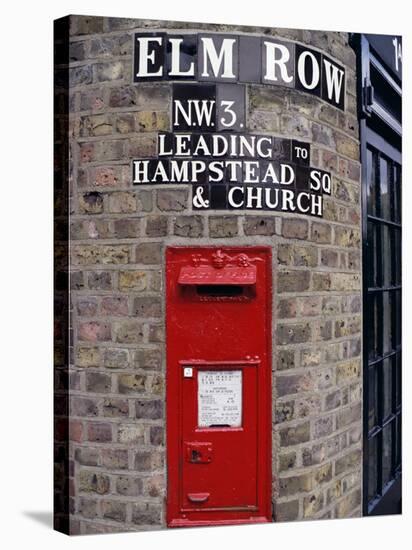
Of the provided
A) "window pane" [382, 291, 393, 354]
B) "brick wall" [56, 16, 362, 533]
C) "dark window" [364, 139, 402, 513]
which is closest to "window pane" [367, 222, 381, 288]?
"dark window" [364, 139, 402, 513]

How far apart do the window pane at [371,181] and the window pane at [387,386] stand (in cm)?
78

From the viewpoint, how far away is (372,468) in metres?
4.88

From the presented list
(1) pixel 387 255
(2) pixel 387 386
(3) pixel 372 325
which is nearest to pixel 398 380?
(2) pixel 387 386

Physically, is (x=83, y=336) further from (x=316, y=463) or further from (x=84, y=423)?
(x=316, y=463)

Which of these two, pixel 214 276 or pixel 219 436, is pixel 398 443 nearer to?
pixel 219 436

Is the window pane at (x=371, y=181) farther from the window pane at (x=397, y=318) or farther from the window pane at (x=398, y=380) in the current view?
the window pane at (x=398, y=380)

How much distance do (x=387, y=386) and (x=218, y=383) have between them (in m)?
1.13

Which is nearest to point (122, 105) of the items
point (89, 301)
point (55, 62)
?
point (55, 62)

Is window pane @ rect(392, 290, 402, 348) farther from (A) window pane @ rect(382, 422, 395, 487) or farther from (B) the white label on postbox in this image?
(B) the white label on postbox

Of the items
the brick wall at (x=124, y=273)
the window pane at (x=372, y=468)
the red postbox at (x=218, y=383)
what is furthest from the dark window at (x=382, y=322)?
the red postbox at (x=218, y=383)

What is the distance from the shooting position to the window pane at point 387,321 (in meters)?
4.87

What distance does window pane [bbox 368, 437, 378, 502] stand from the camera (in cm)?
483

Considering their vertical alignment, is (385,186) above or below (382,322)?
A: above

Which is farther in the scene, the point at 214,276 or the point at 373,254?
the point at 373,254
